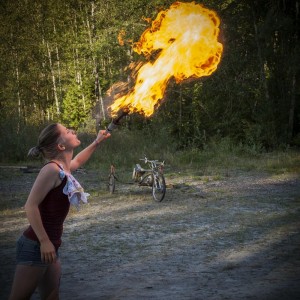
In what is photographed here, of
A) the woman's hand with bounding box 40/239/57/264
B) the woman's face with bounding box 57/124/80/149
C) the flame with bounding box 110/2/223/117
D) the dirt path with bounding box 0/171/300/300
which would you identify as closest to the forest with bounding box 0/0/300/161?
the dirt path with bounding box 0/171/300/300

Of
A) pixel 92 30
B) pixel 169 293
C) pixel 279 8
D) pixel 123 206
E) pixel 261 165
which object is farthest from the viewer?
pixel 92 30

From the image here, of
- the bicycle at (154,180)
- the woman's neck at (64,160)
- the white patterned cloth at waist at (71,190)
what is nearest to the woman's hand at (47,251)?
the white patterned cloth at waist at (71,190)

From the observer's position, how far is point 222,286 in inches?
227

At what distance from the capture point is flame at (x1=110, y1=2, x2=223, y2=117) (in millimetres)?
5477

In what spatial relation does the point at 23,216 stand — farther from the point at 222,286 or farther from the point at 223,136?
the point at 223,136

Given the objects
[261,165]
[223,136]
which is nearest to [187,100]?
[223,136]

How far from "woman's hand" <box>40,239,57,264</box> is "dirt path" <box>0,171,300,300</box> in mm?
2265

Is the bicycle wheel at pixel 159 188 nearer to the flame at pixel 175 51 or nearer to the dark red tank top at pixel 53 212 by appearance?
the flame at pixel 175 51

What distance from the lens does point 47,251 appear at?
332 cm

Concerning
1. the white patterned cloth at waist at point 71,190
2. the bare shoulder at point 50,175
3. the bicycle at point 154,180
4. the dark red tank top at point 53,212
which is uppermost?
the bare shoulder at point 50,175

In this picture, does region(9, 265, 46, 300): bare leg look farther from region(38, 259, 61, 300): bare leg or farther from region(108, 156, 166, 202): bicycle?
region(108, 156, 166, 202): bicycle

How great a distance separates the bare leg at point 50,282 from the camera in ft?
11.5

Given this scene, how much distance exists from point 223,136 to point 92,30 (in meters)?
16.4

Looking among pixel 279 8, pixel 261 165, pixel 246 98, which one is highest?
pixel 279 8
